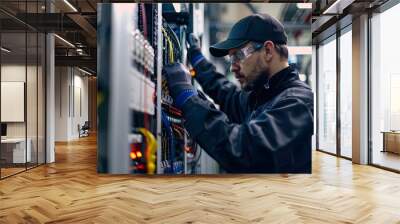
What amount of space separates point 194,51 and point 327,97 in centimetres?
616

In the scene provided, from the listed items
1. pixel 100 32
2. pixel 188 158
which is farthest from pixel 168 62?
pixel 188 158

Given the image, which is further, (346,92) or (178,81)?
(346,92)

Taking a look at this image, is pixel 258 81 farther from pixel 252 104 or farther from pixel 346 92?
pixel 346 92

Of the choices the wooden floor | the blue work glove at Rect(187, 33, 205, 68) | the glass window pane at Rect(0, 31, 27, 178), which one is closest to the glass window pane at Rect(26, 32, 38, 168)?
the glass window pane at Rect(0, 31, 27, 178)

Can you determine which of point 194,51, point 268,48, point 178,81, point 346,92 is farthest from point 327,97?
point 178,81

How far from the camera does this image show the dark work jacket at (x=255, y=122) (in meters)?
5.28

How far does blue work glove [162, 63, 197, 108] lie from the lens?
5500 millimetres

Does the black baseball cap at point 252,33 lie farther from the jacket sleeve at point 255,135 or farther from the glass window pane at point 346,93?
the glass window pane at point 346,93

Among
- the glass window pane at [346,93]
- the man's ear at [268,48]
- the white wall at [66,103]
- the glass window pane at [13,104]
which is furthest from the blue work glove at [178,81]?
the white wall at [66,103]

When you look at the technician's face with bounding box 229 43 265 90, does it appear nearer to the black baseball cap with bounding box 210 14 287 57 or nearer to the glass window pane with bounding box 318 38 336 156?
the black baseball cap with bounding box 210 14 287 57

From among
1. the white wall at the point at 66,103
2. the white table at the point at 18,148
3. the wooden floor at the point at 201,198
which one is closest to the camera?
the wooden floor at the point at 201,198

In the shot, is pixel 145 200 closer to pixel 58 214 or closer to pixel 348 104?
pixel 58 214

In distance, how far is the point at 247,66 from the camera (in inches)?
213

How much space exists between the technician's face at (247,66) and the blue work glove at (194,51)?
472 millimetres
